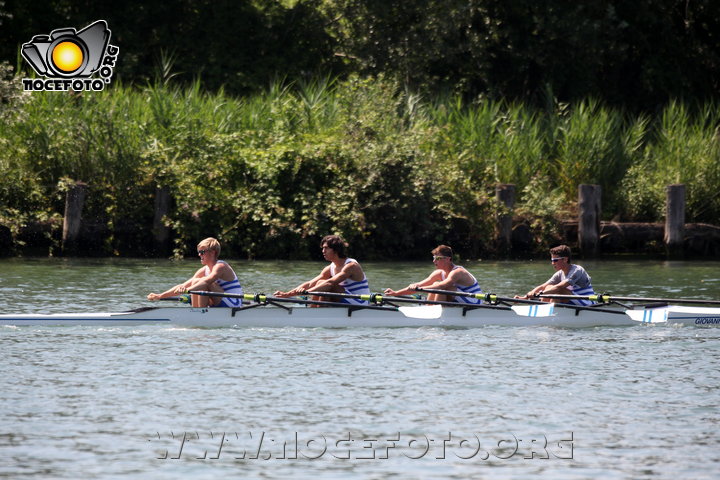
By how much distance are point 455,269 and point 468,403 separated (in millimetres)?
5903

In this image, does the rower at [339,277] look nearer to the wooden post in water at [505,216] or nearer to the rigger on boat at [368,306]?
the rigger on boat at [368,306]

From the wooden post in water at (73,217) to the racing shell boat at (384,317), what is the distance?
1155 cm

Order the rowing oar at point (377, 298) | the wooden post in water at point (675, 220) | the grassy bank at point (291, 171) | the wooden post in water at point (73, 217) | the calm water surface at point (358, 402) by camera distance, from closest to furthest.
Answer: the calm water surface at point (358, 402) → the rowing oar at point (377, 298) → the wooden post in water at point (73, 217) → the grassy bank at point (291, 171) → the wooden post in water at point (675, 220)

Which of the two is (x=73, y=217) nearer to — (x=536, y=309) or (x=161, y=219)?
(x=161, y=219)

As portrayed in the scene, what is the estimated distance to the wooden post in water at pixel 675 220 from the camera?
29.2 metres

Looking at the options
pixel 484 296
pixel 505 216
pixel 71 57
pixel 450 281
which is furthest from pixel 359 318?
pixel 71 57

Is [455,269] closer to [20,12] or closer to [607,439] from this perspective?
[607,439]

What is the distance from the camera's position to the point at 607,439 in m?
10.6

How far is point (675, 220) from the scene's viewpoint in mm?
29406

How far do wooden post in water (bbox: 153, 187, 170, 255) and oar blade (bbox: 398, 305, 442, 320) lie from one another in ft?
41.9

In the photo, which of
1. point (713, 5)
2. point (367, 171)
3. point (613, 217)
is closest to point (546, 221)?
point (613, 217)

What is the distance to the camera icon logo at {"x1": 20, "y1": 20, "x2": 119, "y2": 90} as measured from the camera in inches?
1184

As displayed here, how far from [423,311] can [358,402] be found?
510 cm

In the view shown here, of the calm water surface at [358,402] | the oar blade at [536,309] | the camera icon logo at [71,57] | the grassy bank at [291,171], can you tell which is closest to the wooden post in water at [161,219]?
the grassy bank at [291,171]
